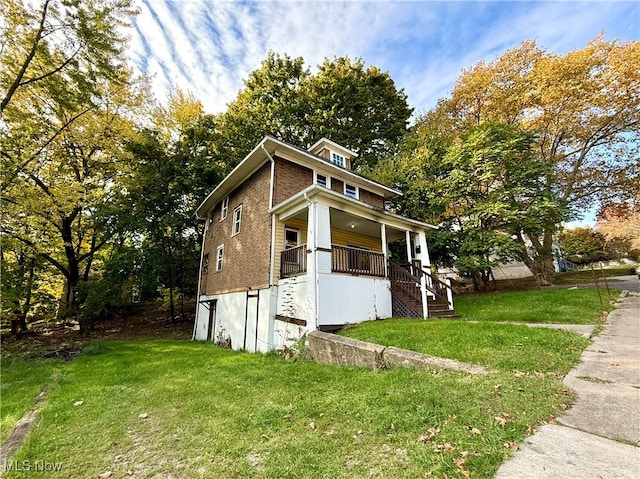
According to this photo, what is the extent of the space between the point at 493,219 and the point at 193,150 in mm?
18458

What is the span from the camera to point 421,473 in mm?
2348

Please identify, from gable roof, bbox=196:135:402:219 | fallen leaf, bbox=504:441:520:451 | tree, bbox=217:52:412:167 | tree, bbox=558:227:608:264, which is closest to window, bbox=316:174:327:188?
gable roof, bbox=196:135:402:219

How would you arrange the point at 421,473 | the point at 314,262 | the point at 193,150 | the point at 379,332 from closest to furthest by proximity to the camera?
the point at 421,473 → the point at 379,332 → the point at 314,262 → the point at 193,150

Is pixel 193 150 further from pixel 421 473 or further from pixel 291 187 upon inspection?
pixel 421 473

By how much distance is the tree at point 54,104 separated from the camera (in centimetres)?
989

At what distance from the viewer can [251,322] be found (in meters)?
10.4

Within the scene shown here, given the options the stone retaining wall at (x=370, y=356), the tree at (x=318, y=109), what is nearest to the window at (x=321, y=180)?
the stone retaining wall at (x=370, y=356)

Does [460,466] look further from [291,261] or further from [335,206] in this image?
[291,261]

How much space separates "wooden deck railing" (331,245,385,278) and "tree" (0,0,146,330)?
1152 centimetres

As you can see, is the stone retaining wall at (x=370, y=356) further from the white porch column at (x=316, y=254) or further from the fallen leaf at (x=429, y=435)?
the fallen leaf at (x=429, y=435)

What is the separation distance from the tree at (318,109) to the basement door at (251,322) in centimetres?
1205

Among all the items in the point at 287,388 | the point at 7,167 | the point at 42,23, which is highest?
the point at 42,23

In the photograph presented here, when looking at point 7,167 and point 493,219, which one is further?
point 493,219

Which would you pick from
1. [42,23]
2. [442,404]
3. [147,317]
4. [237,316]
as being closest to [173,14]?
[42,23]
